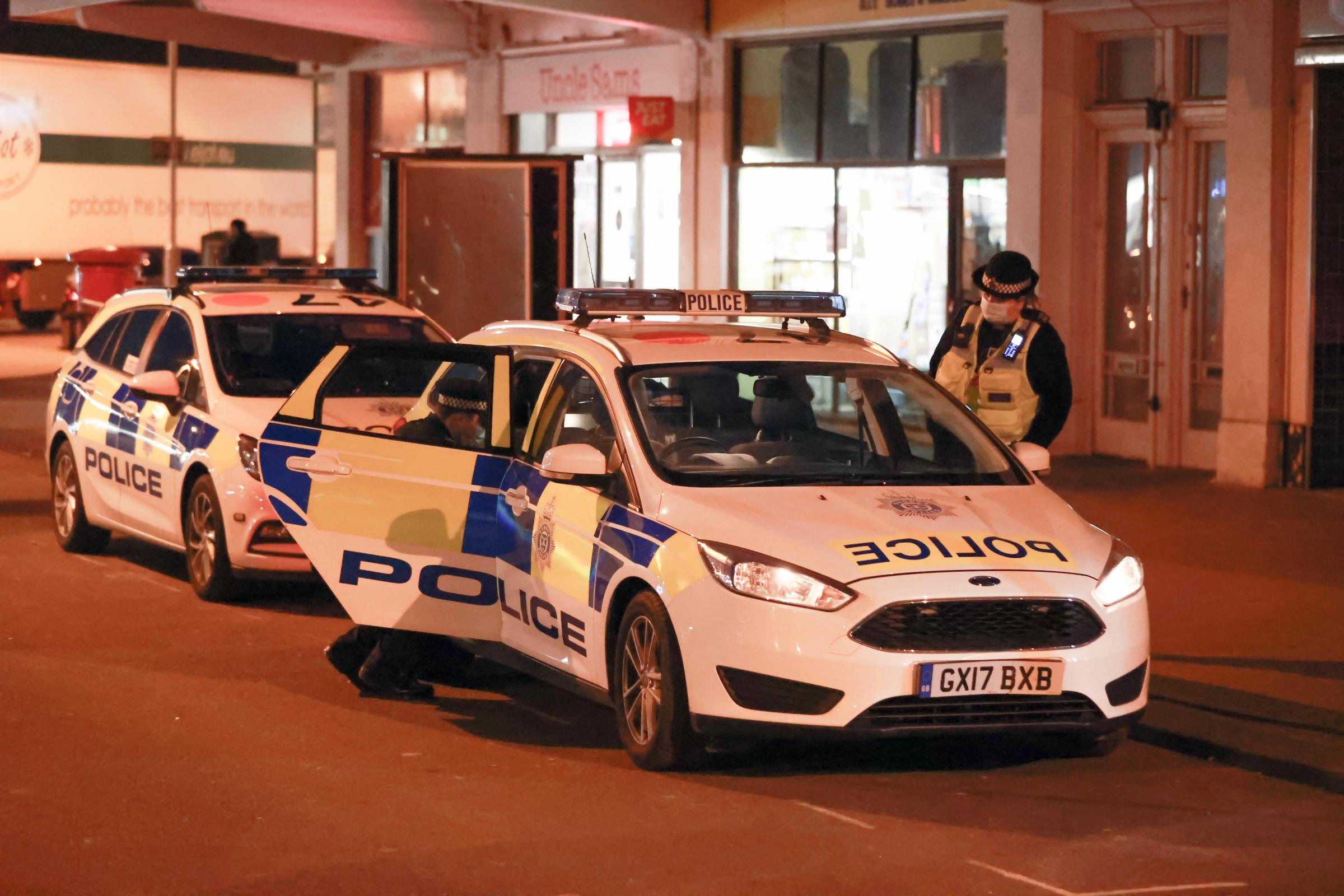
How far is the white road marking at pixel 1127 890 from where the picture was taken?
224 inches

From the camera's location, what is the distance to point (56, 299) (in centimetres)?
3566

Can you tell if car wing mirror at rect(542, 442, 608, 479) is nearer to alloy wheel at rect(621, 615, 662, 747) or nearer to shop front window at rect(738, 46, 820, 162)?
→ alloy wheel at rect(621, 615, 662, 747)

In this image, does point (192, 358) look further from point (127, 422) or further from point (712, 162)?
point (712, 162)

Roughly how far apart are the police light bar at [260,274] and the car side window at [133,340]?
0.96 feet

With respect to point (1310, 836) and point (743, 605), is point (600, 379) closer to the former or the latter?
point (743, 605)

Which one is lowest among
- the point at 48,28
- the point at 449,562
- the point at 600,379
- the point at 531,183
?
the point at 449,562

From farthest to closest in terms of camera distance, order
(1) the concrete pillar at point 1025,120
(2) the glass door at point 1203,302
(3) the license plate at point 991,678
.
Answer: (1) the concrete pillar at point 1025,120, (2) the glass door at point 1203,302, (3) the license plate at point 991,678

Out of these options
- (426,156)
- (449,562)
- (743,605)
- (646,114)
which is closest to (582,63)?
(646,114)

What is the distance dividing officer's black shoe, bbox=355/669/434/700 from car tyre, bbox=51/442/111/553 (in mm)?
4245

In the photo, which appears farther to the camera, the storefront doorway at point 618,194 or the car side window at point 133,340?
the storefront doorway at point 618,194

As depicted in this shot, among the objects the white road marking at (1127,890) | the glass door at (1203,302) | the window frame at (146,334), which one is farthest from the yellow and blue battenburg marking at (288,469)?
the glass door at (1203,302)

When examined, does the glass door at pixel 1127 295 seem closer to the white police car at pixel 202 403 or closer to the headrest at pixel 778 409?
the white police car at pixel 202 403

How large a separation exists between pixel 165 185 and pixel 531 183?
22610 mm

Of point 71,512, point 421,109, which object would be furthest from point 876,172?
point 71,512
